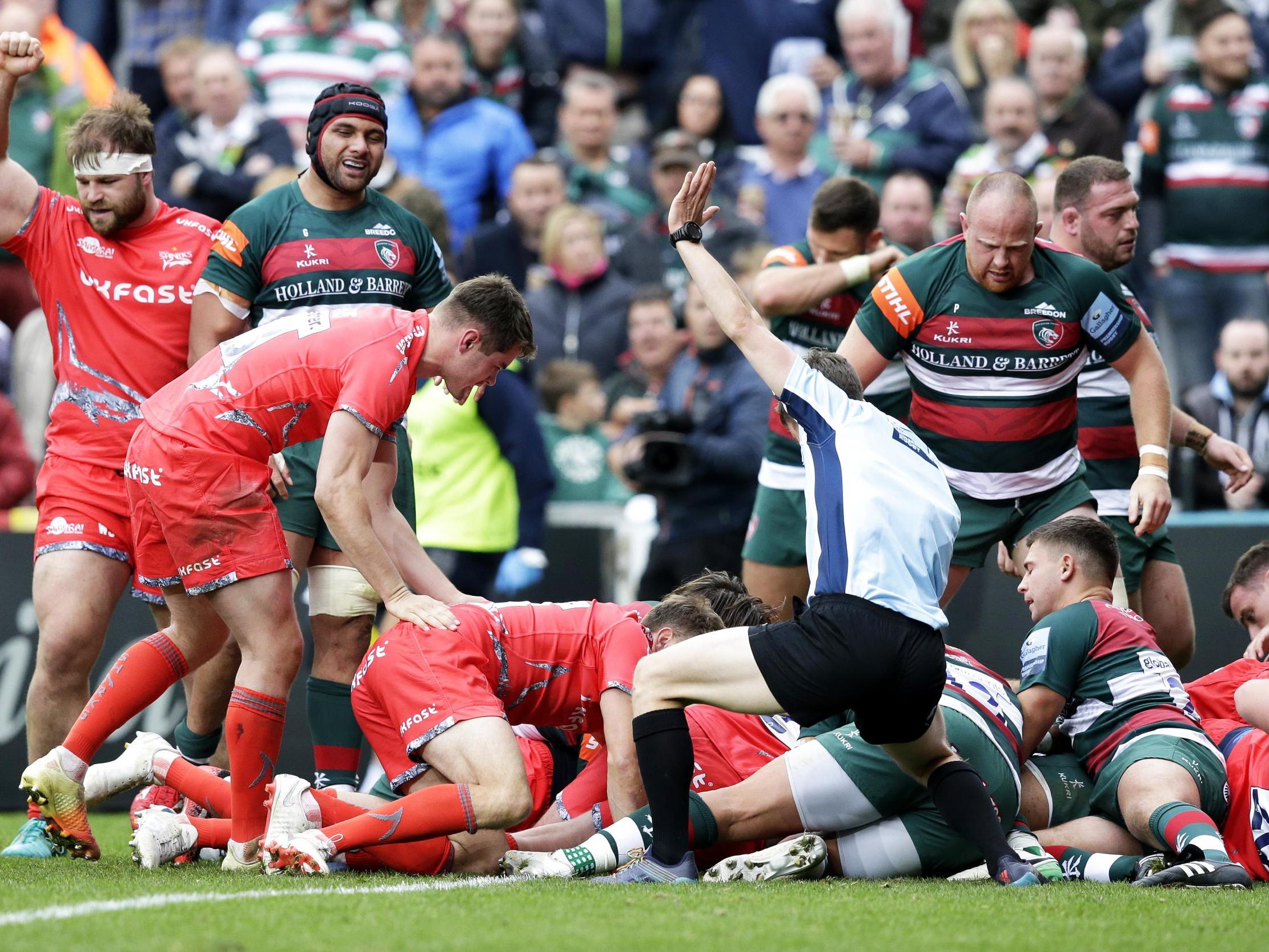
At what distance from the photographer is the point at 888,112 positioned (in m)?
11.9

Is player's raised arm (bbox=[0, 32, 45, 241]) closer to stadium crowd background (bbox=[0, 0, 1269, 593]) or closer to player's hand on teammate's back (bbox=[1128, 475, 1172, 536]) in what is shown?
stadium crowd background (bbox=[0, 0, 1269, 593])

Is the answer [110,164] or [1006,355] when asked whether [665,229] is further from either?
[110,164]

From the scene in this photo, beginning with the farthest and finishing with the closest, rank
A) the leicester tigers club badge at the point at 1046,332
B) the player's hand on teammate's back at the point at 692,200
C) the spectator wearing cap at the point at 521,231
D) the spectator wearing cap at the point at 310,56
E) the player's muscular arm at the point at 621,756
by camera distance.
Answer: the spectator wearing cap at the point at 310,56 < the spectator wearing cap at the point at 521,231 < the leicester tigers club badge at the point at 1046,332 < the player's muscular arm at the point at 621,756 < the player's hand on teammate's back at the point at 692,200

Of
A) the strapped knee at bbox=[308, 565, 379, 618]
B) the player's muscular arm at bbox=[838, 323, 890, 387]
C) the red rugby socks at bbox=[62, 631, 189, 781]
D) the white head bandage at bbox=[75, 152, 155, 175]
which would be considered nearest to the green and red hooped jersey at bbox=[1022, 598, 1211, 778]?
the player's muscular arm at bbox=[838, 323, 890, 387]

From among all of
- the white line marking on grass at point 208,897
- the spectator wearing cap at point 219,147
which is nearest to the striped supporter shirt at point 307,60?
the spectator wearing cap at point 219,147

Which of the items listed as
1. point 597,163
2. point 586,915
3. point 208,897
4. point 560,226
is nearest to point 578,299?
point 560,226

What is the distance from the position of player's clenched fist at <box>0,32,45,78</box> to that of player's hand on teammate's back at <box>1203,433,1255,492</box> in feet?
17.6

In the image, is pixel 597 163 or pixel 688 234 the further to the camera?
pixel 597 163

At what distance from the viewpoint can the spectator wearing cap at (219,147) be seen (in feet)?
37.9

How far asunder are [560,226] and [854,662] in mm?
6790

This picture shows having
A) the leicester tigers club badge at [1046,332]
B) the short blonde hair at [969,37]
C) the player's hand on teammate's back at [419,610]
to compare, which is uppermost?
the short blonde hair at [969,37]

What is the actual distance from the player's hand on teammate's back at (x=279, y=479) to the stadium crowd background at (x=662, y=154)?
9.10ft

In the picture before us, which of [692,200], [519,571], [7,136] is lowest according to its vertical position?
[519,571]

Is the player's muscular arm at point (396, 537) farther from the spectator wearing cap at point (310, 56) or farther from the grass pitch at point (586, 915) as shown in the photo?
the spectator wearing cap at point (310, 56)
